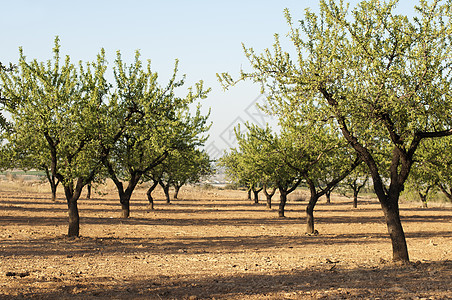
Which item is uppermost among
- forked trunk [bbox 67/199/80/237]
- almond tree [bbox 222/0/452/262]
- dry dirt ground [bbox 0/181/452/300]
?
almond tree [bbox 222/0/452/262]

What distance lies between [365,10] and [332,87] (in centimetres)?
253

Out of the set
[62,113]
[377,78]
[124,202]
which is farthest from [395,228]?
[124,202]

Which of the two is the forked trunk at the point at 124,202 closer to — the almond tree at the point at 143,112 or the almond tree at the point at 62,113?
the almond tree at the point at 143,112

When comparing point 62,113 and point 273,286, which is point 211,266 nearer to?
point 273,286

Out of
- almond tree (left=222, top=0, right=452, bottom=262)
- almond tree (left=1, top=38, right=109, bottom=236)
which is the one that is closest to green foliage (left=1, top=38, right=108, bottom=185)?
almond tree (left=1, top=38, right=109, bottom=236)

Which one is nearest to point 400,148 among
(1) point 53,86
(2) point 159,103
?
(2) point 159,103

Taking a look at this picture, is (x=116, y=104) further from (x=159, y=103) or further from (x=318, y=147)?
(x=318, y=147)

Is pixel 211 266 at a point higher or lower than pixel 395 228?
lower

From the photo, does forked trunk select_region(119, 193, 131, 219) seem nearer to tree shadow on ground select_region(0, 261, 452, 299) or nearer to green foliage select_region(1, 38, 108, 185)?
green foliage select_region(1, 38, 108, 185)

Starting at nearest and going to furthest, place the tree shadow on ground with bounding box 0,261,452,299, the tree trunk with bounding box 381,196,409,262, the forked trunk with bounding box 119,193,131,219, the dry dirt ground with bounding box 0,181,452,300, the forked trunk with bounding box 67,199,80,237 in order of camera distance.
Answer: the tree shadow on ground with bounding box 0,261,452,299 < the dry dirt ground with bounding box 0,181,452,300 < the tree trunk with bounding box 381,196,409,262 < the forked trunk with bounding box 67,199,80,237 < the forked trunk with bounding box 119,193,131,219

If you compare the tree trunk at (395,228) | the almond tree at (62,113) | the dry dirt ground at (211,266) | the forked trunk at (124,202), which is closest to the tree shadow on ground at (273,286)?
the dry dirt ground at (211,266)

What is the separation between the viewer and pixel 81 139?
21547 mm

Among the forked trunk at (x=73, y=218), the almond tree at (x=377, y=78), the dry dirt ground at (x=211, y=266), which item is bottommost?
the dry dirt ground at (x=211, y=266)

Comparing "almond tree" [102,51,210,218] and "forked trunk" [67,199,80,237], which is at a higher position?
"almond tree" [102,51,210,218]
